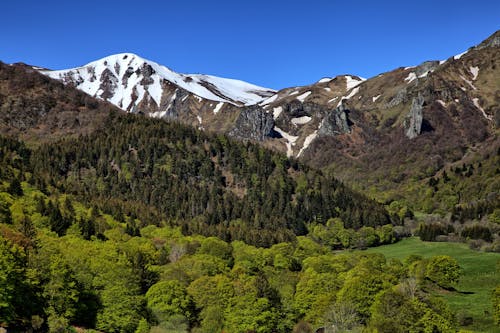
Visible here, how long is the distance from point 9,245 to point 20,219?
37.1 m

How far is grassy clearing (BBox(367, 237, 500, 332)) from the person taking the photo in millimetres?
103750

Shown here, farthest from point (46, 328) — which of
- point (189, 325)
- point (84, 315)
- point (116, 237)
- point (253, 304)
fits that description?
point (116, 237)

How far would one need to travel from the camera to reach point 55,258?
8675 centimetres

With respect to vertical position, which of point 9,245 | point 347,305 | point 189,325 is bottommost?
point 189,325

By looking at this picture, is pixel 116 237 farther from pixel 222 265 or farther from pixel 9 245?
pixel 9 245

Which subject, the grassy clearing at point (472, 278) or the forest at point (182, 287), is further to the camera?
the grassy clearing at point (472, 278)

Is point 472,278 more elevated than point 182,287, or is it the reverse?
point 472,278

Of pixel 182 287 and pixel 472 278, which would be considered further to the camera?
pixel 472 278

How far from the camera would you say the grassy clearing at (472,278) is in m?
104

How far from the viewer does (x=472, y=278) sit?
446 ft

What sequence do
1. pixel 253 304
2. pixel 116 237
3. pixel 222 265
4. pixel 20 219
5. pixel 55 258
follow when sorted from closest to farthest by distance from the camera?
pixel 55 258
pixel 253 304
pixel 20 219
pixel 222 265
pixel 116 237

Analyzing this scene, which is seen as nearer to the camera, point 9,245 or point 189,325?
point 9,245

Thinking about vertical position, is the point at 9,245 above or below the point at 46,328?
above

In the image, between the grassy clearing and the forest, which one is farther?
the grassy clearing
